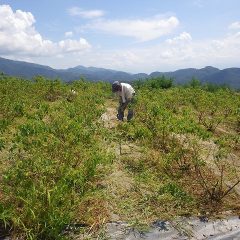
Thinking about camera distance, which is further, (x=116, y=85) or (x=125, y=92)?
(x=125, y=92)

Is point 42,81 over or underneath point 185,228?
over

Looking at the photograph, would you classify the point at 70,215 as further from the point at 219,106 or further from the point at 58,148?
the point at 219,106

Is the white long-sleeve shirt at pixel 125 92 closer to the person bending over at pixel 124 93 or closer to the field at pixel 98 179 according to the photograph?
the person bending over at pixel 124 93

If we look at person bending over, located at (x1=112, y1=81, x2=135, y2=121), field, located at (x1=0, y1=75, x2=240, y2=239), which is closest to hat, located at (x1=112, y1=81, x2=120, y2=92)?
person bending over, located at (x1=112, y1=81, x2=135, y2=121)

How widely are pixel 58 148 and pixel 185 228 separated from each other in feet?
7.63

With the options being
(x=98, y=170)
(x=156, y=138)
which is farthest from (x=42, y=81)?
(x=98, y=170)

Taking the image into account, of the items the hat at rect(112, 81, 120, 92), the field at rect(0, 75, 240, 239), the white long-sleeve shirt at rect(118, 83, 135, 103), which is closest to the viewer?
the field at rect(0, 75, 240, 239)

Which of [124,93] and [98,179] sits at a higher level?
[124,93]

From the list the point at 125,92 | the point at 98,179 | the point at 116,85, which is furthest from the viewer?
the point at 125,92

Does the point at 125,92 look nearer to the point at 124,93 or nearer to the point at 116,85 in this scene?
the point at 124,93

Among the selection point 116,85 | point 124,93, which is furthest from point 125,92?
point 116,85

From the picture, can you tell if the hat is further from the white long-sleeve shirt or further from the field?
the field

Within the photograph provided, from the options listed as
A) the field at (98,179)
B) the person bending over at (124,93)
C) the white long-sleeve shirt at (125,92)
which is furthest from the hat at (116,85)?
the field at (98,179)

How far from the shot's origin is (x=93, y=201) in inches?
209
